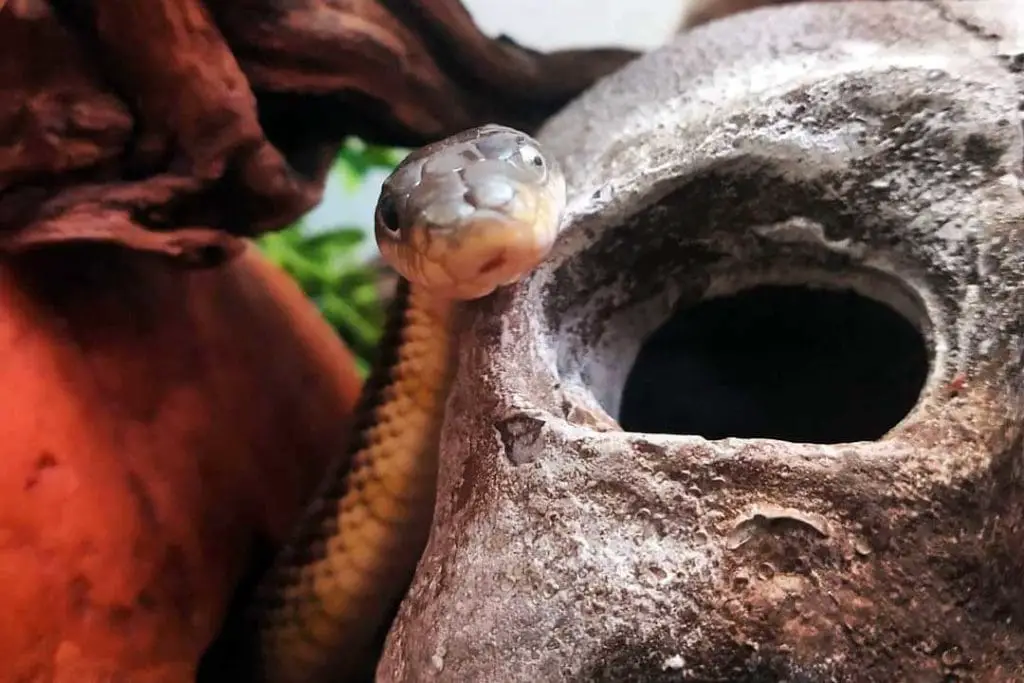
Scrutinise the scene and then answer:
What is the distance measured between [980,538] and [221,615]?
1128mm

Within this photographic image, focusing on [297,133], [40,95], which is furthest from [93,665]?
[297,133]

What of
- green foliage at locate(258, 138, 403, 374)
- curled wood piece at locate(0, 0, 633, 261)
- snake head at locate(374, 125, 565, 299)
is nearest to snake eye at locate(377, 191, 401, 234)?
snake head at locate(374, 125, 565, 299)

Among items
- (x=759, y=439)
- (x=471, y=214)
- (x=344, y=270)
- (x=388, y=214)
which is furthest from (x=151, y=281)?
(x=344, y=270)

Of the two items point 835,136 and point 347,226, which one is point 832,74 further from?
point 347,226

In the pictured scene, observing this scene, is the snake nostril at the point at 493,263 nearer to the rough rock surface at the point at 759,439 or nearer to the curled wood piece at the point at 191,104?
the rough rock surface at the point at 759,439

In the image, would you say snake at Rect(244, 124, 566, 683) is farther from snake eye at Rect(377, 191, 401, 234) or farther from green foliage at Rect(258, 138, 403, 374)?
green foliage at Rect(258, 138, 403, 374)

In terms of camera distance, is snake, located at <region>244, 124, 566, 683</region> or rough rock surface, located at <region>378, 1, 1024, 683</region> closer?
rough rock surface, located at <region>378, 1, 1024, 683</region>

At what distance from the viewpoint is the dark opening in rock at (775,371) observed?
4.99 feet

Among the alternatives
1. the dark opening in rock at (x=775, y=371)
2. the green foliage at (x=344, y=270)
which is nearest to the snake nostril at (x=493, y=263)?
the dark opening in rock at (x=775, y=371)

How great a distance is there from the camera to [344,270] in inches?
116

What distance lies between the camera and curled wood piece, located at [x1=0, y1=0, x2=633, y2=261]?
4.28 ft

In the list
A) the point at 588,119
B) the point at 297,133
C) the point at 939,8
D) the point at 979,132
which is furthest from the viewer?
the point at 297,133

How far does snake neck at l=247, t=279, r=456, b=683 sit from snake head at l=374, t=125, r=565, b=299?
0.86 feet

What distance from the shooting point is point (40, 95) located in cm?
129
